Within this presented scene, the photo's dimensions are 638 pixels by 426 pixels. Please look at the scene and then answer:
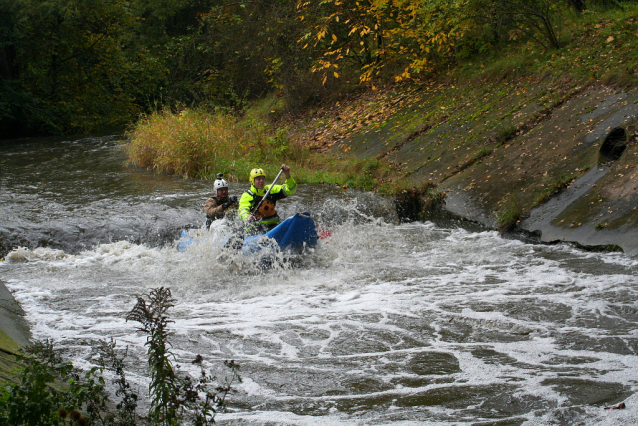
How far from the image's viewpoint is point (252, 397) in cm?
394

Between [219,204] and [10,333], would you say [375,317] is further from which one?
[219,204]

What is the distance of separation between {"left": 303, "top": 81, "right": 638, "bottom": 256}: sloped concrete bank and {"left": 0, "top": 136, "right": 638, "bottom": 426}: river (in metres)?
0.50

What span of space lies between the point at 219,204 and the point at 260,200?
64 cm

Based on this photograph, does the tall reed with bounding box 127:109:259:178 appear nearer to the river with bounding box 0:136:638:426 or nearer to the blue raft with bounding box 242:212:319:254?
the river with bounding box 0:136:638:426

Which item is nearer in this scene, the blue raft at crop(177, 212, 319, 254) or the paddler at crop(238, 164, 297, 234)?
the blue raft at crop(177, 212, 319, 254)

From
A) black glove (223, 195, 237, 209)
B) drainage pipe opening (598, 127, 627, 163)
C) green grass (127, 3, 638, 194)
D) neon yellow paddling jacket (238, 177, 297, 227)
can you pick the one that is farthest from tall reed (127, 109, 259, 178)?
drainage pipe opening (598, 127, 627, 163)

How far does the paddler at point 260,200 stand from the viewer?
7.95 metres

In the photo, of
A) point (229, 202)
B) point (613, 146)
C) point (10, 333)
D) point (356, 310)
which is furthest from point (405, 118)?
point (10, 333)

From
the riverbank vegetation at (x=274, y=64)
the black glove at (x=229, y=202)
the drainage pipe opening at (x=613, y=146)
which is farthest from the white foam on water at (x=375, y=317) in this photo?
the riverbank vegetation at (x=274, y=64)

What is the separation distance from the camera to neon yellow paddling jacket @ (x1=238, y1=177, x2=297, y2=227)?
7.93 meters

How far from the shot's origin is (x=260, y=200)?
8117 millimetres

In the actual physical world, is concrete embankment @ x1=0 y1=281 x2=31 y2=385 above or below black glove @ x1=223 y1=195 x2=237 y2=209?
below

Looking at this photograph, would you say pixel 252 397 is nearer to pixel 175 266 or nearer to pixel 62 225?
pixel 175 266

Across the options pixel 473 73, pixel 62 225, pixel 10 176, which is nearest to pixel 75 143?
pixel 10 176
